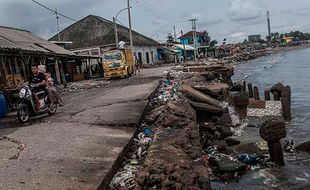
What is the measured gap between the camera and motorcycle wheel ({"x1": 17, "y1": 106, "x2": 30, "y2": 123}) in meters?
9.84

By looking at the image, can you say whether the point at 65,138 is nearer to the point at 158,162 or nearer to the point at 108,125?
the point at 108,125

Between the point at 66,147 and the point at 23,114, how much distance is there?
12.2 feet

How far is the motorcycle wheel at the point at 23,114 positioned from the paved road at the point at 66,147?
9.0 inches

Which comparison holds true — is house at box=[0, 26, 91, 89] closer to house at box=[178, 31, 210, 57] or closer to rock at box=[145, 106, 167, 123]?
rock at box=[145, 106, 167, 123]

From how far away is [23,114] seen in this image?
1004 cm

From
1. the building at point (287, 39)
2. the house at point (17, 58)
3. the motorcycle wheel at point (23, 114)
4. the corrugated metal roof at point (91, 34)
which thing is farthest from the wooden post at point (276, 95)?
the building at point (287, 39)

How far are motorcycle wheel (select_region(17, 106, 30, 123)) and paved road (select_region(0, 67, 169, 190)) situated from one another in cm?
23

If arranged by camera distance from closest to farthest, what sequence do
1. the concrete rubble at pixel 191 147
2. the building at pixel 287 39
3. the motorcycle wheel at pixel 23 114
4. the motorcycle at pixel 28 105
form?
the concrete rubble at pixel 191 147 → the motorcycle wheel at pixel 23 114 → the motorcycle at pixel 28 105 → the building at pixel 287 39

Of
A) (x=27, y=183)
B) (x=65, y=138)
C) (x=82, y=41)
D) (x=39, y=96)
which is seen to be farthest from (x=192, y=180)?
(x=82, y=41)

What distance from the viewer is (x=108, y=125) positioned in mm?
8969

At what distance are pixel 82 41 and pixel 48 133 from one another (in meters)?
41.3

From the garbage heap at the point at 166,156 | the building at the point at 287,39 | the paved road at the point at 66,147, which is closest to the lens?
the paved road at the point at 66,147

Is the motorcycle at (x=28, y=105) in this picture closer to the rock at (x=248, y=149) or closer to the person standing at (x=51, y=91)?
the person standing at (x=51, y=91)

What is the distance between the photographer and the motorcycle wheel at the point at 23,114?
984cm
